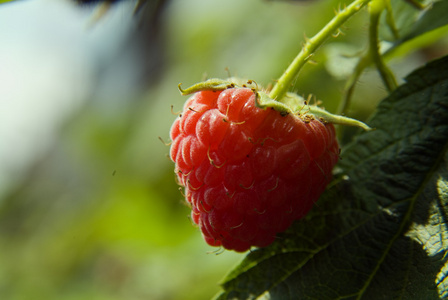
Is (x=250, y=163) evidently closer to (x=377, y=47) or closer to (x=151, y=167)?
(x=377, y=47)

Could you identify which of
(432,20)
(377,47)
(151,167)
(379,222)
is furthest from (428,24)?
(151,167)

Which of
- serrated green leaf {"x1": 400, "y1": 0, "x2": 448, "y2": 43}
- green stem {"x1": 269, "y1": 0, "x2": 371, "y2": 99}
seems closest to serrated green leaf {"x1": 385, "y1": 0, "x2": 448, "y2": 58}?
serrated green leaf {"x1": 400, "y1": 0, "x2": 448, "y2": 43}

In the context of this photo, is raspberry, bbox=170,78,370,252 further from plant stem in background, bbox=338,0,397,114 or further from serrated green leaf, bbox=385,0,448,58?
serrated green leaf, bbox=385,0,448,58

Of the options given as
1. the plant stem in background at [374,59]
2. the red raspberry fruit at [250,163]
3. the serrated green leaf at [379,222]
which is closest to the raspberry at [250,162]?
the red raspberry fruit at [250,163]

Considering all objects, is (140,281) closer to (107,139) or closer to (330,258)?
(107,139)

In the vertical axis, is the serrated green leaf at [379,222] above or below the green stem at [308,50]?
below

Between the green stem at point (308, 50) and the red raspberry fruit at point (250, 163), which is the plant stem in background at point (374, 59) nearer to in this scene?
the green stem at point (308, 50)
